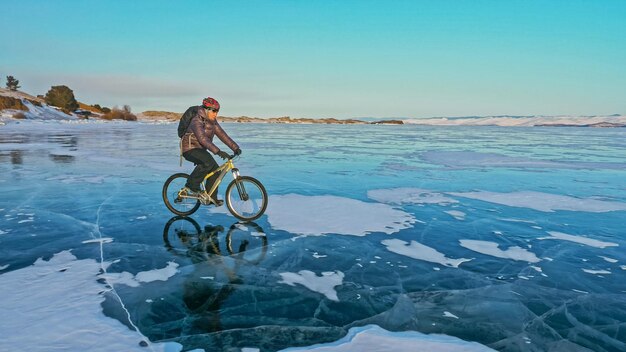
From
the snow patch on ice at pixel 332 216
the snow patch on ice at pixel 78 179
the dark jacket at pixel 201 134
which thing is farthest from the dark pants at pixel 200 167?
the snow patch on ice at pixel 78 179

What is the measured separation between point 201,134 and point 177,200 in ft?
4.84

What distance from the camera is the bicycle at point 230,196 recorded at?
305 inches

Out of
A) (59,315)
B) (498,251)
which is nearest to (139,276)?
(59,315)

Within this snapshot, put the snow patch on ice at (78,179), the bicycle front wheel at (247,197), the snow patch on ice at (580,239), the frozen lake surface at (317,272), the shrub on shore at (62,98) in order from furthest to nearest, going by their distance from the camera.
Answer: the shrub on shore at (62,98), the snow patch on ice at (78,179), the bicycle front wheel at (247,197), the snow patch on ice at (580,239), the frozen lake surface at (317,272)

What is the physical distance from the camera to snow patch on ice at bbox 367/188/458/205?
31.2ft

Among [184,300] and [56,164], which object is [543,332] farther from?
[56,164]

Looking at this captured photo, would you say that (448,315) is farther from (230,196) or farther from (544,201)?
(544,201)

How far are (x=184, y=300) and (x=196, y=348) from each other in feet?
3.15

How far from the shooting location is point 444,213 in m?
8.34

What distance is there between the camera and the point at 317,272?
508 cm

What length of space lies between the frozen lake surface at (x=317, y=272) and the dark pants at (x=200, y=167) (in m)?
0.65

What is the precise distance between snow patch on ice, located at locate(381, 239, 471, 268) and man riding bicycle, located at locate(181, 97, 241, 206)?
3260 millimetres

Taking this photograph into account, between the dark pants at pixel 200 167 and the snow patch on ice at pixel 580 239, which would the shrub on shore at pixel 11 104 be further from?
the snow patch on ice at pixel 580 239

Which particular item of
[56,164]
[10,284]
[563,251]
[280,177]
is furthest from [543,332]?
[56,164]
